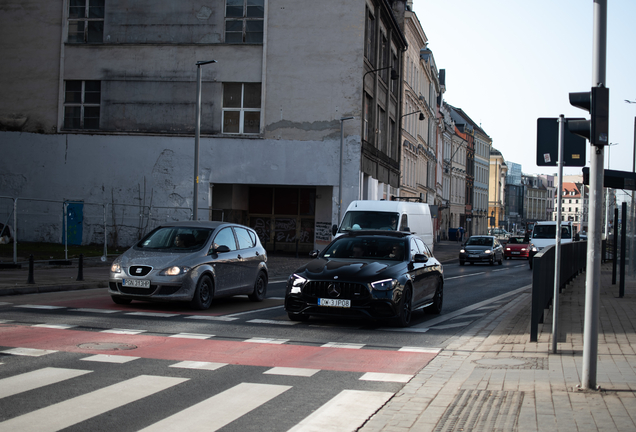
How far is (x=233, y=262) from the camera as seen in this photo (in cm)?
1483

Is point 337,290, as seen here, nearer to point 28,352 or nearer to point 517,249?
point 28,352

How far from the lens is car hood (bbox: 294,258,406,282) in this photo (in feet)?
38.4

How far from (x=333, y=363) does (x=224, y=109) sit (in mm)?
30125

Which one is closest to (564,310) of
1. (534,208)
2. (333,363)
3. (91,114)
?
(333,363)

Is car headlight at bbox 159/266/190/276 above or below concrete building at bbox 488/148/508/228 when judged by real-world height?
below

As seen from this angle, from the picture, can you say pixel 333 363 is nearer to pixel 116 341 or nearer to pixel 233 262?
pixel 116 341

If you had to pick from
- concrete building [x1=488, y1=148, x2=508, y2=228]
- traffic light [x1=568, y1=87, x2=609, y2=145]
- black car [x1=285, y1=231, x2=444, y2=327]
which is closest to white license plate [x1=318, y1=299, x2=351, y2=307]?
black car [x1=285, y1=231, x2=444, y2=327]

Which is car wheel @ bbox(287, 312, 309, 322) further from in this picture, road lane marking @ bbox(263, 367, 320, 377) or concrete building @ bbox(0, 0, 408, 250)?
concrete building @ bbox(0, 0, 408, 250)

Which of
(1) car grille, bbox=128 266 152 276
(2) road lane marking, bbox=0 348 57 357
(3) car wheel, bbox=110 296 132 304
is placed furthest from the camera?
(3) car wheel, bbox=110 296 132 304

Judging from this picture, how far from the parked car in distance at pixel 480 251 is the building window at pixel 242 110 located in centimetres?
1212

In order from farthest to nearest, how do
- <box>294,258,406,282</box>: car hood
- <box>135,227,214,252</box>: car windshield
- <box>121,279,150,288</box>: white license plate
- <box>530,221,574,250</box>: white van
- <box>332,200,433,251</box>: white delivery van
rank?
<box>530,221,574,250</box>: white van
<box>332,200,433,251</box>: white delivery van
<box>135,227,214,252</box>: car windshield
<box>121,279,150,288</box>: white license plate
<box>294,258,406,282</box>: car hood

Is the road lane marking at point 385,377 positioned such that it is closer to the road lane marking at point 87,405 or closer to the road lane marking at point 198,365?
the road lane marking at point 198,365

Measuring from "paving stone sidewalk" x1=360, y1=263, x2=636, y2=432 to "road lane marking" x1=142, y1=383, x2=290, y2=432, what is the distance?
1083mm

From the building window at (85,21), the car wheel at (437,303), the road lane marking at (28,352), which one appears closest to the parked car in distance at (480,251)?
the building window at (85,21)
